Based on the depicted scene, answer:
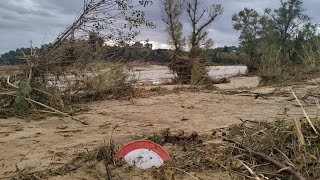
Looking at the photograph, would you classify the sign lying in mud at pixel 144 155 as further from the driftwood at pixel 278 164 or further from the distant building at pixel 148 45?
the distant building at pixel 148 45

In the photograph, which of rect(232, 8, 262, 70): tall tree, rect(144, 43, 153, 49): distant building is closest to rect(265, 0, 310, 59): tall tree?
rect(232, 8, 262, 70): tall tree

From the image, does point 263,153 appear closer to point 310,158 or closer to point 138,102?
point 310,158

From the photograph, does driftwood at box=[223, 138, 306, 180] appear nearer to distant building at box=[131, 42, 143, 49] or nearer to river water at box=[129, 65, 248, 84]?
distant building at box=[131, 42, 143, 49]

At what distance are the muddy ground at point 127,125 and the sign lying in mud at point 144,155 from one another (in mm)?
111

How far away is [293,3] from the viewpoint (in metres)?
40.8

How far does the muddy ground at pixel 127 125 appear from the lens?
155 inches

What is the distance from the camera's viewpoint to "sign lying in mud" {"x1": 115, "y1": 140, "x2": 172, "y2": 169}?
11.9ft

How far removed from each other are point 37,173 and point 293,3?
136 feet

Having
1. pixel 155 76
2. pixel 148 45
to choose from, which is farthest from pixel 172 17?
pixel 148 45

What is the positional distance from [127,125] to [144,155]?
86.2 inches

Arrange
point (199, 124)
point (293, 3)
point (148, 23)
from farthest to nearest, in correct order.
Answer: point (293, 3) → point (148, 23) → point (199, 124)

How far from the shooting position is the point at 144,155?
366 cm

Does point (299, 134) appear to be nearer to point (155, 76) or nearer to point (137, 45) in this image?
point (137, 45)

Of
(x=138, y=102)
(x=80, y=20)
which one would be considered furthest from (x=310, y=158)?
(x=80, y=20)
